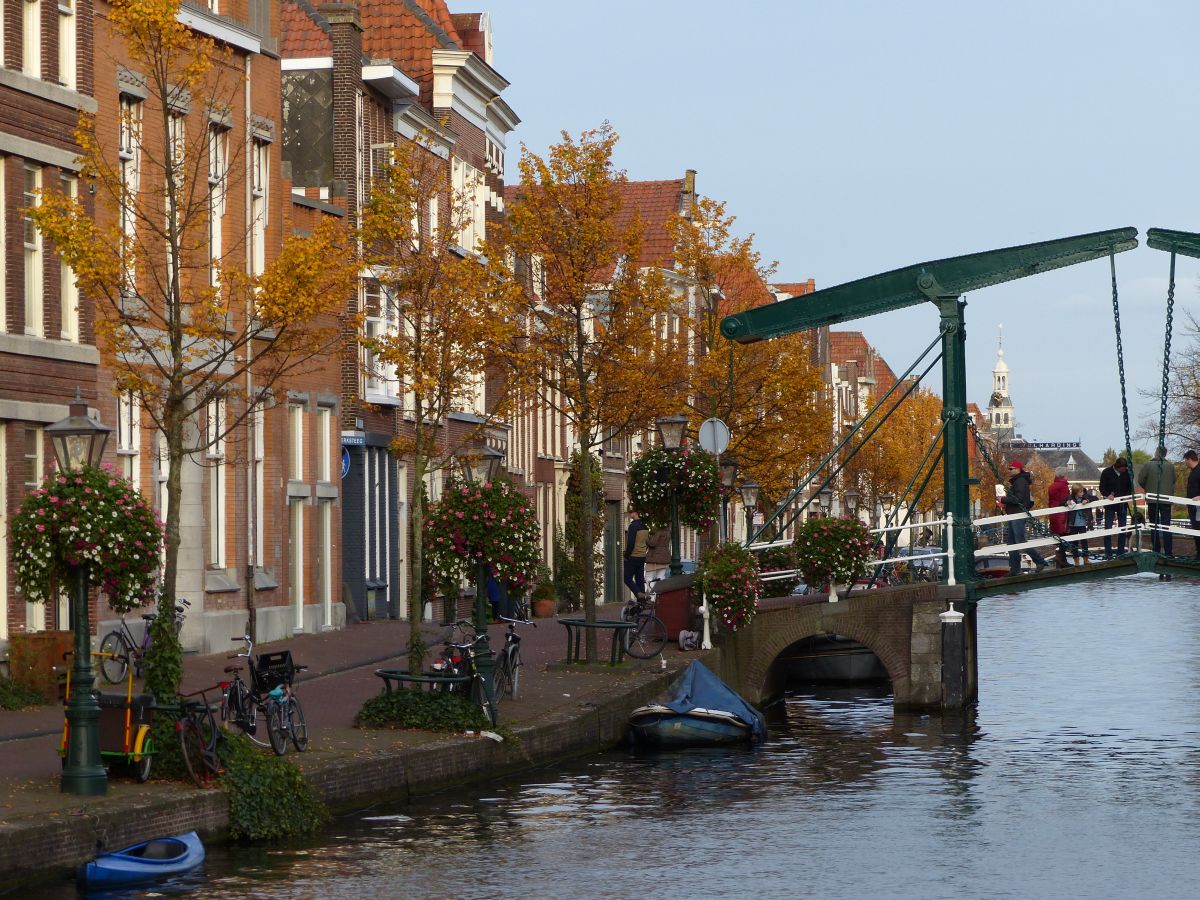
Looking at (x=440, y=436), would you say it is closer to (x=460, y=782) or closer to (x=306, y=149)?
(x=306, y=149)

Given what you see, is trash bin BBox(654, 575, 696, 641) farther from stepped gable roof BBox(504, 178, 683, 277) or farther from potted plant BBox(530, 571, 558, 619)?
stepped gable roof BBox(504, 178, 683, 277)

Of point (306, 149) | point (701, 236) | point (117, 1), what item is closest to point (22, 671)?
point (117, 1)

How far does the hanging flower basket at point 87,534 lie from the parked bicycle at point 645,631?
13.5 metres

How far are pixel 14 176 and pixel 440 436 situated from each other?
64.9 ft

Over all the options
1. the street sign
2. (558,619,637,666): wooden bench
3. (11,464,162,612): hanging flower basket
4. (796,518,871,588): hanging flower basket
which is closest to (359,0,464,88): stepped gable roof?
the street sign

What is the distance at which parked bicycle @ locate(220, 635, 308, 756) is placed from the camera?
18547 millimetres

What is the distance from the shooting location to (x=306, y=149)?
39.3 meters

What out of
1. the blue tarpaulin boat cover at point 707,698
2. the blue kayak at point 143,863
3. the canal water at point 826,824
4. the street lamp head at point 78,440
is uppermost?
the street lamp head at point 78,440

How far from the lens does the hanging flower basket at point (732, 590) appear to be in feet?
100

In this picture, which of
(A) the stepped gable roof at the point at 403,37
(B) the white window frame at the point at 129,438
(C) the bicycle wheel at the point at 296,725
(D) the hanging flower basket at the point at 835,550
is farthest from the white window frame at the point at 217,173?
(A) the stepped gable roof at the point at 403,37

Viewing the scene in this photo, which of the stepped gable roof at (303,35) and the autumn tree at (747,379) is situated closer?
the stepped gable roof at (303,35)

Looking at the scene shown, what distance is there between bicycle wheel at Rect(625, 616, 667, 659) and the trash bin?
177 mm

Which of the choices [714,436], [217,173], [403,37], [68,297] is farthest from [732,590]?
[403,37]

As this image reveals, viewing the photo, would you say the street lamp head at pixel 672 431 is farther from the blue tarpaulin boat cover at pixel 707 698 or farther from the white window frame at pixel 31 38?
the white window frame at pixel 31 38
